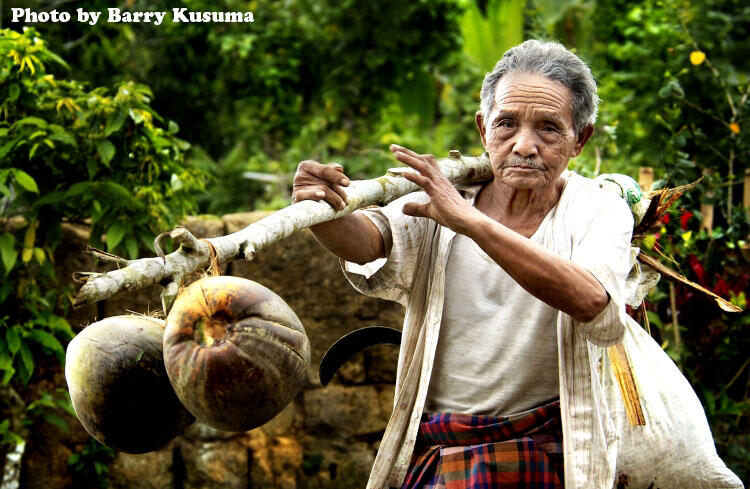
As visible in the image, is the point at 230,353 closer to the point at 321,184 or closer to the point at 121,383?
the point at 121,383

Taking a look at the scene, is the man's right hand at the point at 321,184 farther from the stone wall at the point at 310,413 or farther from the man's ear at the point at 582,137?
the stone wall at the point at 310,413

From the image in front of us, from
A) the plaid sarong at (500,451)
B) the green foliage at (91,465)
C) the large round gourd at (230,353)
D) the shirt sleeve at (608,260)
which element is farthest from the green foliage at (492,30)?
the large round gourd at (230,353)

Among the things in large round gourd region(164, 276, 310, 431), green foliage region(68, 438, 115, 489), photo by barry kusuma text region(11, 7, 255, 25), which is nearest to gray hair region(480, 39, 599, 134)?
large round gourd region(164, 276, 310, 431)

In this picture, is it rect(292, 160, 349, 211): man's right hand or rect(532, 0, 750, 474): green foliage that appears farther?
rect(532, 0, 750, 474): green foliage

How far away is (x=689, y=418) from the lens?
2.67m

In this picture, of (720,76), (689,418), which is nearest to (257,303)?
(689,418)

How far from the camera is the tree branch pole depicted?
1.56 meters

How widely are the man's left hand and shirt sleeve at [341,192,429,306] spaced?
381 millimetres

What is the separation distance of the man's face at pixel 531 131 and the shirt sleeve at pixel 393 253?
280 millimetres

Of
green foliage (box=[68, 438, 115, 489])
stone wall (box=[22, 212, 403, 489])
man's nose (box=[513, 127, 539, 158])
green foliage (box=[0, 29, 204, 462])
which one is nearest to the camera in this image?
man's nose (box=[513, 127, 539, 158])

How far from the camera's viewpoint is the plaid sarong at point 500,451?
240 cm

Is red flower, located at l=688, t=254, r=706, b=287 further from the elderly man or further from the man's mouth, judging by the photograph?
the man's mouth

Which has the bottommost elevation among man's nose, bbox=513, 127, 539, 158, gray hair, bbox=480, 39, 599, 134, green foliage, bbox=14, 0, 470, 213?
man's nose, bbox=513, 127, 539, 158

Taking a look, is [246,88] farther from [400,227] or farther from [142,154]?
[400,227]
